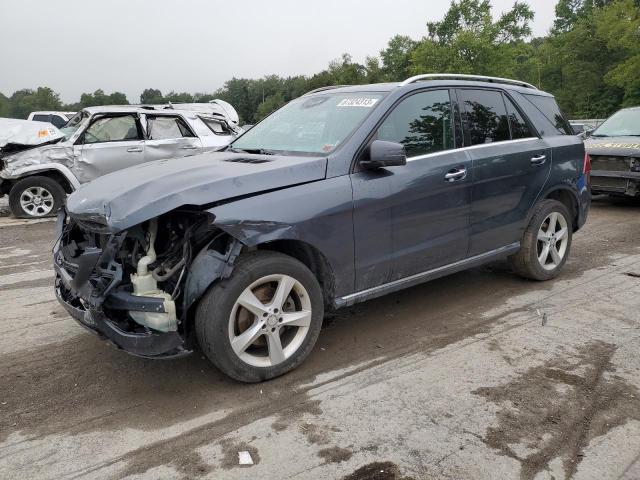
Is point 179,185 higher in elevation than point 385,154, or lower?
lower

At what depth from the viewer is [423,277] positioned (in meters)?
4.14

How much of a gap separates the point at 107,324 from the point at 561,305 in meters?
3.67

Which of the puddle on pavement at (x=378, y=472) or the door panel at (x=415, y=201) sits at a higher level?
the door panel at (x=415, y=201)

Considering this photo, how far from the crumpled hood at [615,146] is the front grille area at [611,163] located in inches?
2.9

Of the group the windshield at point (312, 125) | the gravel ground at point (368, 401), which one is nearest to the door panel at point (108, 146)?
the gravel ground at point (368, 401)

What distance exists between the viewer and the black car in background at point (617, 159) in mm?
8711

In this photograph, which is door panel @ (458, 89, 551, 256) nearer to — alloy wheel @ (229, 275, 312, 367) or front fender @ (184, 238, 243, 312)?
alloy wheel @ (229, 275, 312, 367)

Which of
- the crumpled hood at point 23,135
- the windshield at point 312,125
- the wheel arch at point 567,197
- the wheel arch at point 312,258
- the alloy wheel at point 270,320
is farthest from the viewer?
the crumpled hood at point 23,135

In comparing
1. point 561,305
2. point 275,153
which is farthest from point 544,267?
point 275,153

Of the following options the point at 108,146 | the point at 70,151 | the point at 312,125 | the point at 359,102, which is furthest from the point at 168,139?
the point at 359,102

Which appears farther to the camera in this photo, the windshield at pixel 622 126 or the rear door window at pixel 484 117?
the windshield at pixel 622 126

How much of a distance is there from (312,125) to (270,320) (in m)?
1.62

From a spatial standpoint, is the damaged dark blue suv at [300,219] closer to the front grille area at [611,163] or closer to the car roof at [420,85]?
the car roof at [420,85]

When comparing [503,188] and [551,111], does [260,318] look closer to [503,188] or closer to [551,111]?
[503,188]
